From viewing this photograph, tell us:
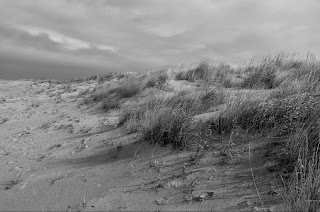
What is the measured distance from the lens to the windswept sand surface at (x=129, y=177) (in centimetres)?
280

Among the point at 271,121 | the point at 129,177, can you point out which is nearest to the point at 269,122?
the point at 271,121

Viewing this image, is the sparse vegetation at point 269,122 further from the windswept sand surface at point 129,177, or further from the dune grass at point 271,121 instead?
the windswept sand surface at point 129,177

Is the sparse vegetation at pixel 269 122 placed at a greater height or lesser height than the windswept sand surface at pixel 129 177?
greater

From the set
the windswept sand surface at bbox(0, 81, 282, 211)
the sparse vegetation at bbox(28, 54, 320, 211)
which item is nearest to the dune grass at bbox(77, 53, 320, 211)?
the sparse vegetation at bbox(28, 54, 320, 211)

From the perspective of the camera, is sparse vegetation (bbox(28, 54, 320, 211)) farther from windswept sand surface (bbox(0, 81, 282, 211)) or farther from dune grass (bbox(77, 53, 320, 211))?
windswept sand surface (bbox(0, 81, 282, 211))

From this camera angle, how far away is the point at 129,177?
11.3 ft

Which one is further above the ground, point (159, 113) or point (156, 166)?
point (159, 113)

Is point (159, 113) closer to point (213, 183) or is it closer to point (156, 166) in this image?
point (156, 166)

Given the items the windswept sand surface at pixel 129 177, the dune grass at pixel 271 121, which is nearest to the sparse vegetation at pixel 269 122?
the dune grass at pixel 271 121

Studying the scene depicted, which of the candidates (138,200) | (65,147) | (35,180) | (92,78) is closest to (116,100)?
(65,147)

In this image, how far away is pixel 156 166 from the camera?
11.6 ft

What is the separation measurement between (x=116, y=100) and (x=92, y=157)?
3734mm

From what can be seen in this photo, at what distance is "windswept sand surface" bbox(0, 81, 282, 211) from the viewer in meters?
2.80

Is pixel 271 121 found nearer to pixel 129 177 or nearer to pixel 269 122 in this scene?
pixel 269 122
